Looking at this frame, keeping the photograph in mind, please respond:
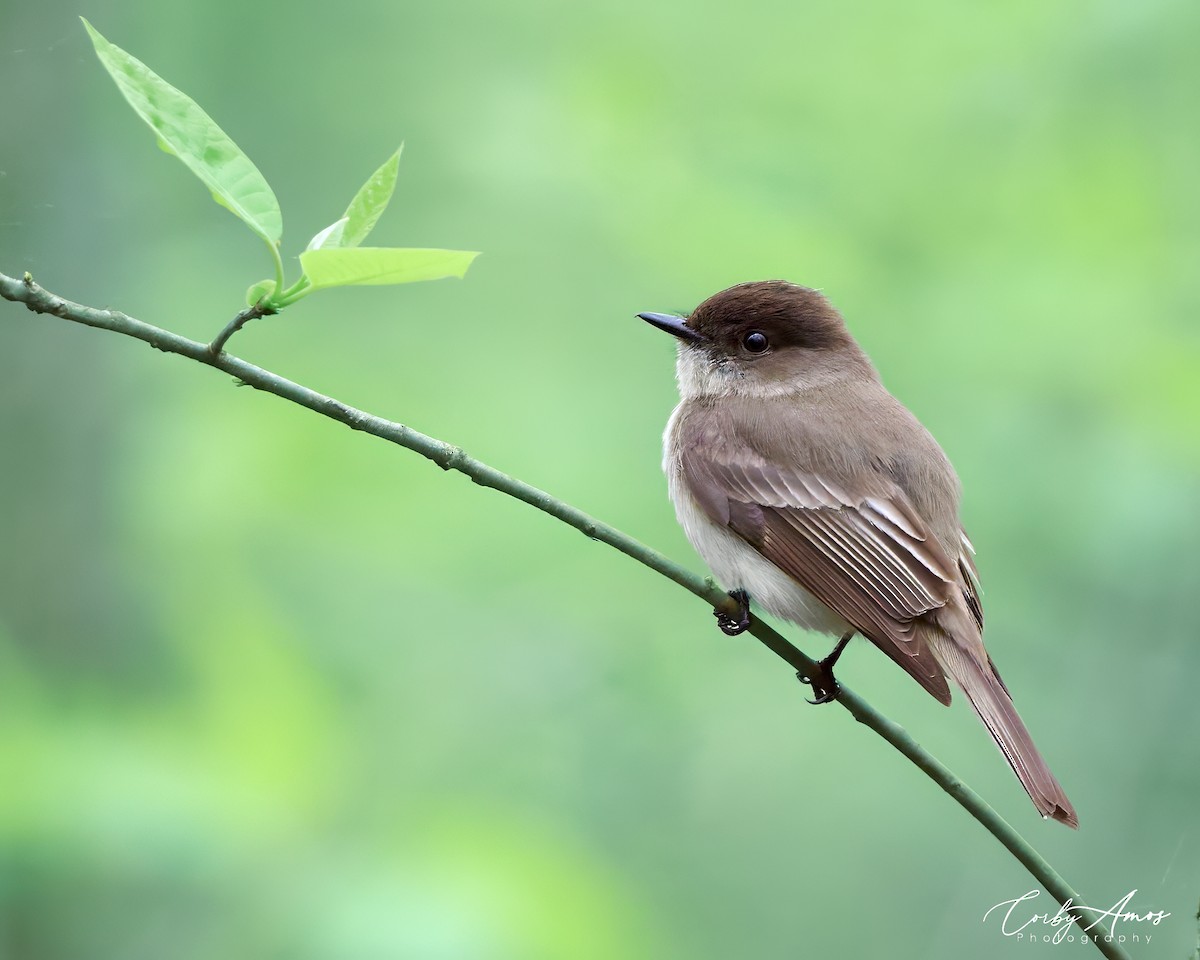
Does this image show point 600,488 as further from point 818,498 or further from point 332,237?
point 332,237

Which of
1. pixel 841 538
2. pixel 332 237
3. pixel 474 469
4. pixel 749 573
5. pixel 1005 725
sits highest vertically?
pixel 332 237

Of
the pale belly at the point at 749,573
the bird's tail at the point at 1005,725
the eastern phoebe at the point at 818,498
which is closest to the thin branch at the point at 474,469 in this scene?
the bird's tail at the point at 1005,725

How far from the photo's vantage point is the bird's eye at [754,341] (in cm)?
412

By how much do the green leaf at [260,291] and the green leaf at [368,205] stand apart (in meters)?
0.12

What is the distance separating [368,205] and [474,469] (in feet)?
1.59

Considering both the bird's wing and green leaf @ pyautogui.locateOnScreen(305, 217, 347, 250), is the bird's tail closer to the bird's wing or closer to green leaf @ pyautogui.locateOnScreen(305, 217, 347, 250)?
the bird's wing

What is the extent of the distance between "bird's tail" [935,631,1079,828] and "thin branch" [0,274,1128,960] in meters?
0.35

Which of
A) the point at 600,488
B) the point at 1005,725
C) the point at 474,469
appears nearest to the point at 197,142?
the point at 474,469

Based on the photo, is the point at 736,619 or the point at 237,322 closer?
the point at 237,322

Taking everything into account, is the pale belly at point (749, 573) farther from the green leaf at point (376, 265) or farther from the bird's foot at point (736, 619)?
the green leaf at point (376, 265)

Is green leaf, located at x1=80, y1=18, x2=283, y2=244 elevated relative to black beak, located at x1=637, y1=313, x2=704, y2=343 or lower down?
elevated

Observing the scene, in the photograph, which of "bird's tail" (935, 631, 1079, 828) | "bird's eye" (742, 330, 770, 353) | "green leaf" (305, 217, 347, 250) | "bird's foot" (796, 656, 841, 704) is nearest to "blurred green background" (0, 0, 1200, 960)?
"bird's eye" (742, 330, 770, 353)

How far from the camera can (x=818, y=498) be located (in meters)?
3.51

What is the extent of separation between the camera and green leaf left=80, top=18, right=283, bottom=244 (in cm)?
146
